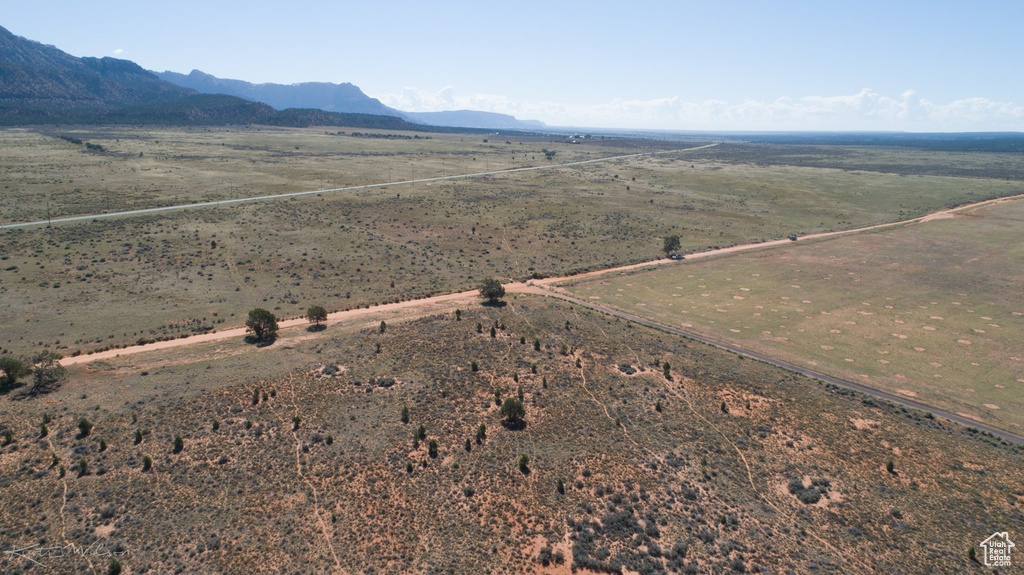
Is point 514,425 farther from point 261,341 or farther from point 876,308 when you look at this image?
point 876,308

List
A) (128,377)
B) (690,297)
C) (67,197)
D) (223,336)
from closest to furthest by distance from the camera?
(128,377) → (223,336) → (690,297) → (67,197)

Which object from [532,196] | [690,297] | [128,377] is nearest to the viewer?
[128,377]

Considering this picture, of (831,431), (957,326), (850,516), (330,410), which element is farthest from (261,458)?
(957,326)

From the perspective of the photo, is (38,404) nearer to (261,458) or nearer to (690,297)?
(261,458)

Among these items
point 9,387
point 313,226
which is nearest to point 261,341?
point 9,387

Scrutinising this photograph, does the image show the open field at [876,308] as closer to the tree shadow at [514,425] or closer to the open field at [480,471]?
the open field at [480,471]

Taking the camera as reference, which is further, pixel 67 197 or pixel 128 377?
pixel 67 197

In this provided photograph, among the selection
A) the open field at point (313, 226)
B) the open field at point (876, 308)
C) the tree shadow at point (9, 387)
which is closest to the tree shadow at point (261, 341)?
the open field at point (313, 226)
